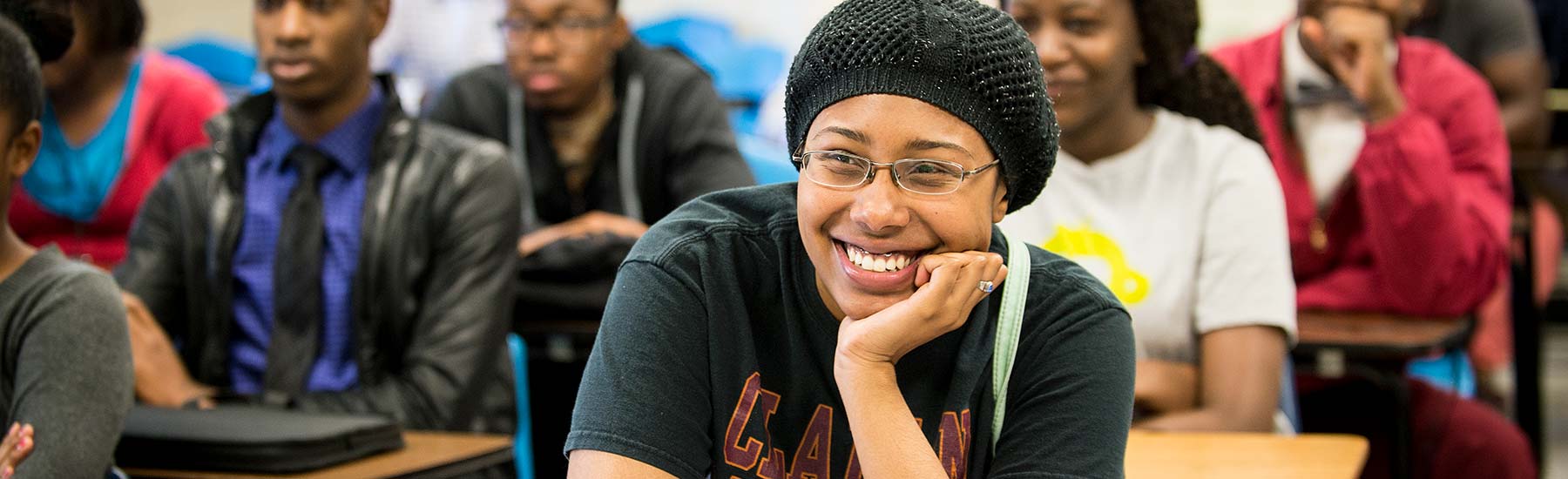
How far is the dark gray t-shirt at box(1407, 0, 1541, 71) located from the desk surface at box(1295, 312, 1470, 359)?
1.69m

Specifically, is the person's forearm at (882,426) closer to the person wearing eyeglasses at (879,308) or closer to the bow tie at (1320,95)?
the person wearing eyeglasses at (879,308)

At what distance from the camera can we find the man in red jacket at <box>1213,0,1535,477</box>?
2984mm

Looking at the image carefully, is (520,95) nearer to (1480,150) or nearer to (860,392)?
(1480,150)

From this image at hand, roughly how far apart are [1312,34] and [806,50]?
197 cm

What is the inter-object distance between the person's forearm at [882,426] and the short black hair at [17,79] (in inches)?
45.2

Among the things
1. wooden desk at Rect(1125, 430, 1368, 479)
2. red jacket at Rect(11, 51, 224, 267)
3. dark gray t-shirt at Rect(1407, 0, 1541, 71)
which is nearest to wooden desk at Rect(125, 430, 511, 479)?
wooden desk at Rect(1125, 430, 1368, 479)

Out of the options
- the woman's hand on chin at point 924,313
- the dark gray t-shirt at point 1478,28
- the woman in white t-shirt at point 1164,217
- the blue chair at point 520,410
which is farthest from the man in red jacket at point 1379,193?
the woman's hand on chin at point 924,313

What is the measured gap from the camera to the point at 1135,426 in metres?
2.25

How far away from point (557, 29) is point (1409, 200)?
194cm

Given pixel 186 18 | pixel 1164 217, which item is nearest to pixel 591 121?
pixel 1164 217

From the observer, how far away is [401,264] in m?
2.69

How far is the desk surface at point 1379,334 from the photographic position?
106 inches

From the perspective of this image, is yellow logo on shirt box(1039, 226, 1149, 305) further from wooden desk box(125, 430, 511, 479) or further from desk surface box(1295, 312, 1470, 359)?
wooden desk box(125, 430, 511, 479)

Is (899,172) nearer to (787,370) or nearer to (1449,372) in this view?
(787,370)
